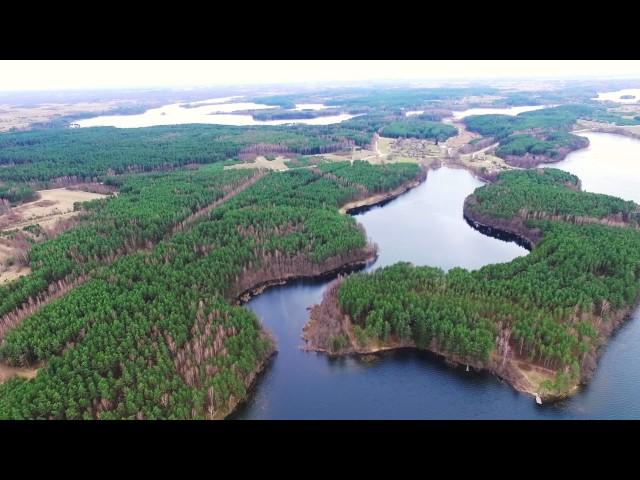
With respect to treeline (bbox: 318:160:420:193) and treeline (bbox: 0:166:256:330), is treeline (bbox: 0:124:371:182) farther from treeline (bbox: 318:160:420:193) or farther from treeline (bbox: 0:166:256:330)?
treeline (bbox: 318:160:420:193)

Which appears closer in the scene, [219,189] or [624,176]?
[219,189]

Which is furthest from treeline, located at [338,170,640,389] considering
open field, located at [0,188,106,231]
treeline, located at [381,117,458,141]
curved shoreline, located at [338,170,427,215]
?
treeline, located at [381,117,458,141]

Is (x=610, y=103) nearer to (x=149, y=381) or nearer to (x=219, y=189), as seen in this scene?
(x=219, y=189)

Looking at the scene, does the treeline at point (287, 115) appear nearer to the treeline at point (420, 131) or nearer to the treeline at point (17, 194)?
the treeline at point (420, 131)

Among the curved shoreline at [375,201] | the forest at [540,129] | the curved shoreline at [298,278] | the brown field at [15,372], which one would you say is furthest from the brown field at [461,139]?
the brown field at [15,372]

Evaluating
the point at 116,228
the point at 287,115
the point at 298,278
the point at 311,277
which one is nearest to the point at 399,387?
the point at 311,277

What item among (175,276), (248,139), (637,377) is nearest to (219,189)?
(175,276)
